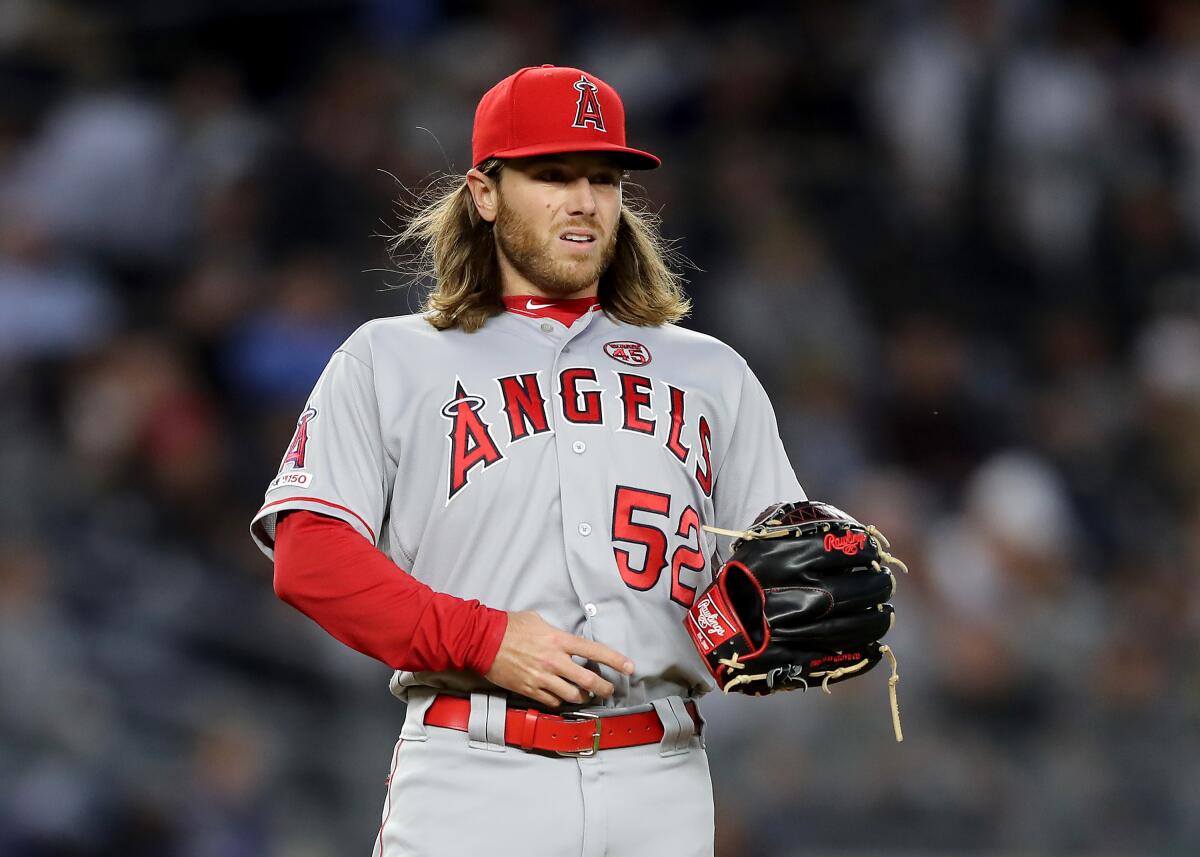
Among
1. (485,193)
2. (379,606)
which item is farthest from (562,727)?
(485,193)

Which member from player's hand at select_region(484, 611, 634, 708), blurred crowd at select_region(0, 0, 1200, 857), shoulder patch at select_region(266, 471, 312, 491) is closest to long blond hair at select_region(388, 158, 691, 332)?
shoulder patch at select_region(266, 471, 312, 491)

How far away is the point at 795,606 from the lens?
8.89 feet

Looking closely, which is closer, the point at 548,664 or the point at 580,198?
the point at 548,664

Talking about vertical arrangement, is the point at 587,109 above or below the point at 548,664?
above

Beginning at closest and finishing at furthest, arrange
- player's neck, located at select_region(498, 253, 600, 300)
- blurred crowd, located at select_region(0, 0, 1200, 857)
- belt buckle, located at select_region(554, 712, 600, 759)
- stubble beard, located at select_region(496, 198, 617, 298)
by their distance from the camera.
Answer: belt buckle, located at select_region(554, 712, 600, 759), stubble beard, located at select_region(496, 198, 617, 298), player's neck, located at select_region(498, 253, 600, 300), blurred crowd, located at select_region(0, 0, 1200, 857)

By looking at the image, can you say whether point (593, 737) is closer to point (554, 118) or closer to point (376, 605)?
point (376, 605)

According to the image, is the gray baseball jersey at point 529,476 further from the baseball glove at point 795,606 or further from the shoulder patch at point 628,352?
the baseball glove at point 795,606

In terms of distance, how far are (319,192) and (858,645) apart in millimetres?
5078

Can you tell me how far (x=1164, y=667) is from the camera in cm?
611

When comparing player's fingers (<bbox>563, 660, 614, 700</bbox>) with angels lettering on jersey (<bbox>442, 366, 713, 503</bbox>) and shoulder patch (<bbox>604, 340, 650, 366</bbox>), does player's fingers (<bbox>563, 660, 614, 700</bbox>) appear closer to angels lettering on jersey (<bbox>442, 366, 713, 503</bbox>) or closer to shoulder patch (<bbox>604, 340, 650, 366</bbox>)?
angels lettering on jersey (<bbox>442, 366, 713, 503</bbox>)

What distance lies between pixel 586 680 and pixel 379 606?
354mm

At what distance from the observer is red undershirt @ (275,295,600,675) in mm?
2650

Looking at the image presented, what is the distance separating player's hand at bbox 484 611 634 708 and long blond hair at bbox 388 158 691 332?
64 cm

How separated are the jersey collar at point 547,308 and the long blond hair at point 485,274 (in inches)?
1.2
